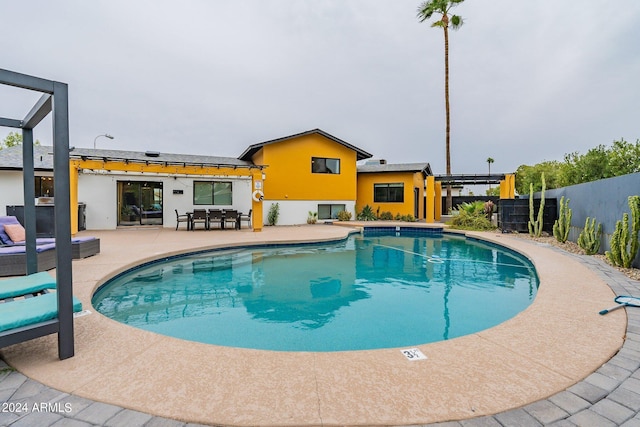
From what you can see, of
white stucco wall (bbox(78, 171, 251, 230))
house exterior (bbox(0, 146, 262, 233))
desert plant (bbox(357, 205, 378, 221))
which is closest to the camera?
house exterior (bbox(0, 146, 262, 233))

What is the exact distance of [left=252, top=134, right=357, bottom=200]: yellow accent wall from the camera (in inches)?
654

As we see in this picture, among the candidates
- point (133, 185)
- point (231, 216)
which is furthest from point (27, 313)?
point (133, 185)

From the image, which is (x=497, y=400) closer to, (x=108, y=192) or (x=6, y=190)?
(x=108, y=192)

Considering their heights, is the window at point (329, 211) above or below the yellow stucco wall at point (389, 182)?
below

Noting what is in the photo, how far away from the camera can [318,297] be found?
18.6ft

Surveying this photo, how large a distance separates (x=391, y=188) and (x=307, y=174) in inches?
238

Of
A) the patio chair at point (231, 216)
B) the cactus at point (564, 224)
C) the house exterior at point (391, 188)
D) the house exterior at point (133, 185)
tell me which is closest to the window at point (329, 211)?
the house exterior at point (391, 188)

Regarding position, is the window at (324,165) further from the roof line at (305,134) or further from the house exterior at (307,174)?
the roof line at (305,134)

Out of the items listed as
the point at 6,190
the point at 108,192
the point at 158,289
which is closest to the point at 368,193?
the point at 108,192

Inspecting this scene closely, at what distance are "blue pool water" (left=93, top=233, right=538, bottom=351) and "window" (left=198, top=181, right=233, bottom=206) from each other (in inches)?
268

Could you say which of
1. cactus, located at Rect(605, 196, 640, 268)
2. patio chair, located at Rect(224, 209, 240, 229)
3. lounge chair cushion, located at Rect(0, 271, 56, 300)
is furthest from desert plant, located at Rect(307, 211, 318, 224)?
lounge chair cushion, located at Rect(0, 271, 56, 300)

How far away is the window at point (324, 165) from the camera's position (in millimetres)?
17703

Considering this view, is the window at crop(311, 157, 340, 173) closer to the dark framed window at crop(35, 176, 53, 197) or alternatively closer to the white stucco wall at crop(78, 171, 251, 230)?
the white stucco wall at crop(78, 171, 251, 230)

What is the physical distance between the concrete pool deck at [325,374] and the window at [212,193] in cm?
1239
